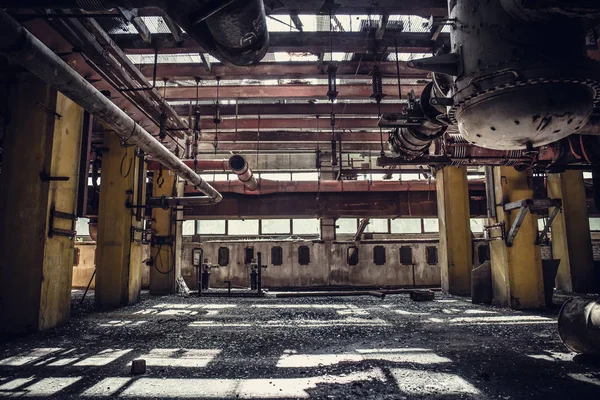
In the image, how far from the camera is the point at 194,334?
180 inches

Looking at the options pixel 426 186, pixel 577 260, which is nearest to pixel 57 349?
pixel 426 186

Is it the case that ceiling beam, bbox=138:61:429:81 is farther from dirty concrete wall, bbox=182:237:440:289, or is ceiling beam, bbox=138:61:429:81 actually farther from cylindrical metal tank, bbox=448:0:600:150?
dirty concrete wall, bbox=182:237:440:289

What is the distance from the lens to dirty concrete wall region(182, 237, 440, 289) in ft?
43.7

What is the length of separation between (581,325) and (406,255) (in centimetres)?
1061

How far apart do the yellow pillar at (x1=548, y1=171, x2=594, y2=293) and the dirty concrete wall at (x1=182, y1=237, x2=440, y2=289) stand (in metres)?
4.22

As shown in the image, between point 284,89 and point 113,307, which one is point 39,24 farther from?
point 113,307

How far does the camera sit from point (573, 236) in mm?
9945

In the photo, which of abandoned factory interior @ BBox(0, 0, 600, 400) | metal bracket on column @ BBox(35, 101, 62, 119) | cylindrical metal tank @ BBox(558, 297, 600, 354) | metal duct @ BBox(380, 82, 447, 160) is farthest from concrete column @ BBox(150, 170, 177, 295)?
cylindrical metal tank @ BBox(558, 297, 600, 354)

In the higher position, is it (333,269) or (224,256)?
(224,256)

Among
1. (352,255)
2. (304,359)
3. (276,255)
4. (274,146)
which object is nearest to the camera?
(304,359)

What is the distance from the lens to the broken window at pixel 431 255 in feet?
44.2

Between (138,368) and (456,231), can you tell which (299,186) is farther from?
(138,368)

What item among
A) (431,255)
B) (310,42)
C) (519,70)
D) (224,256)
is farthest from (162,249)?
(431,255)

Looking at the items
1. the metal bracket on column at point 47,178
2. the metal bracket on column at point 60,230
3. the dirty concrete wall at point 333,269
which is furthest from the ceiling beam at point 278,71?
the dirty concrete wall at point 333,269
